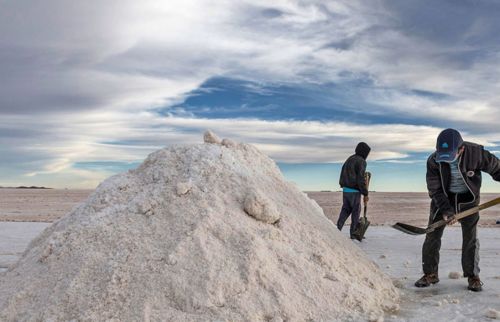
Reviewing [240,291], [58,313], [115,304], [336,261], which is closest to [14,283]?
[58,313]

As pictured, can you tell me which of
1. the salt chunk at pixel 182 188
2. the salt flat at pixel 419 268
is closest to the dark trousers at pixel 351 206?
the salt flat at pixel 419 268

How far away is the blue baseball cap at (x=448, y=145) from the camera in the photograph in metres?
5.09

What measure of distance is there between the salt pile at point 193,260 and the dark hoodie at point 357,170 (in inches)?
129

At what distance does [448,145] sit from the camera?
201 inches

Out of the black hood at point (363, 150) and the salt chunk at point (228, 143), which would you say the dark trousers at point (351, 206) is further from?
the salt chunk at point (228, 143)

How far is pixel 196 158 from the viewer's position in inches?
227

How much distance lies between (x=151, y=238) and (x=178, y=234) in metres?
0.24

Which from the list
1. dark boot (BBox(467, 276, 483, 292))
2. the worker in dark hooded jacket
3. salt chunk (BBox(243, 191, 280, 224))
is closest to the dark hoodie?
the worker in dark hooded jacket

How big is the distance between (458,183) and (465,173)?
143mm

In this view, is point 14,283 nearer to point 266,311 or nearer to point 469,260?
point 266,311

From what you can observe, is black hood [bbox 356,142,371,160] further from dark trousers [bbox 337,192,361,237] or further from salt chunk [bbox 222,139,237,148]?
salt chunk [bbox 222,139,237,148]

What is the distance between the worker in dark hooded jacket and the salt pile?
3269 millimetres

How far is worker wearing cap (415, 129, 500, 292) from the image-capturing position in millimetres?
5172

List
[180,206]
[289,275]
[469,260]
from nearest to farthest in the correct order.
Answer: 1. [289,275]
2. [180,206]
3. [469,260]
